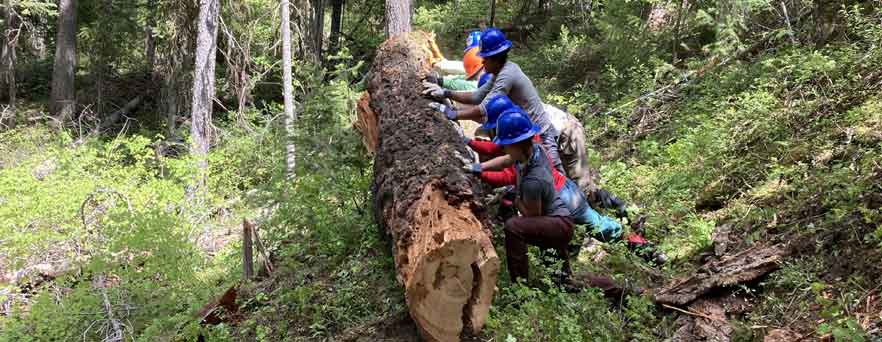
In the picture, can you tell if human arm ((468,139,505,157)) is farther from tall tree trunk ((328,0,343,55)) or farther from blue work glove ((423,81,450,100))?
tall tree trunk ((328,0,343,55))

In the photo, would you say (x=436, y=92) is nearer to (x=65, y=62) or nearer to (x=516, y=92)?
(x=516, y=92)

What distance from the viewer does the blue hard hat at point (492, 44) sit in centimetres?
531

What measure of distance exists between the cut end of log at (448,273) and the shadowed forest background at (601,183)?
0.24m

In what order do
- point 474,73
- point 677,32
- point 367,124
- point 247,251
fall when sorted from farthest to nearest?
point 677,32
point 367,124
point 474,73
point 247,251

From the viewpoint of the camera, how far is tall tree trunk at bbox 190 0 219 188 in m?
11.7

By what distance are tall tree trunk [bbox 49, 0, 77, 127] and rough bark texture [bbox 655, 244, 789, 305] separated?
1824 centimetres

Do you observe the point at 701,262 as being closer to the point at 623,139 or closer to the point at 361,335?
the point at 361,335

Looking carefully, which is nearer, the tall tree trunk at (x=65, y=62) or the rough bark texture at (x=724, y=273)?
the rough bark texture at (x=724, y=273)

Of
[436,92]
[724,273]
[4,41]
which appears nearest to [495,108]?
[436,92]

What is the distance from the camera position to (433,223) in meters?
3.71

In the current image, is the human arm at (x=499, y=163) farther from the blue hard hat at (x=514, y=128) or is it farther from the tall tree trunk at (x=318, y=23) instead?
the tall tree trunk at (x=318, y=23)

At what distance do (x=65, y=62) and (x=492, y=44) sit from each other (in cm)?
1705

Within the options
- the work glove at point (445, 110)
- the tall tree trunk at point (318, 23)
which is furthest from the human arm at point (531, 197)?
the tall tree trunk at point (318, 23)

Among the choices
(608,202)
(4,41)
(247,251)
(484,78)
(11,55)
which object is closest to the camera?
(247,251)
